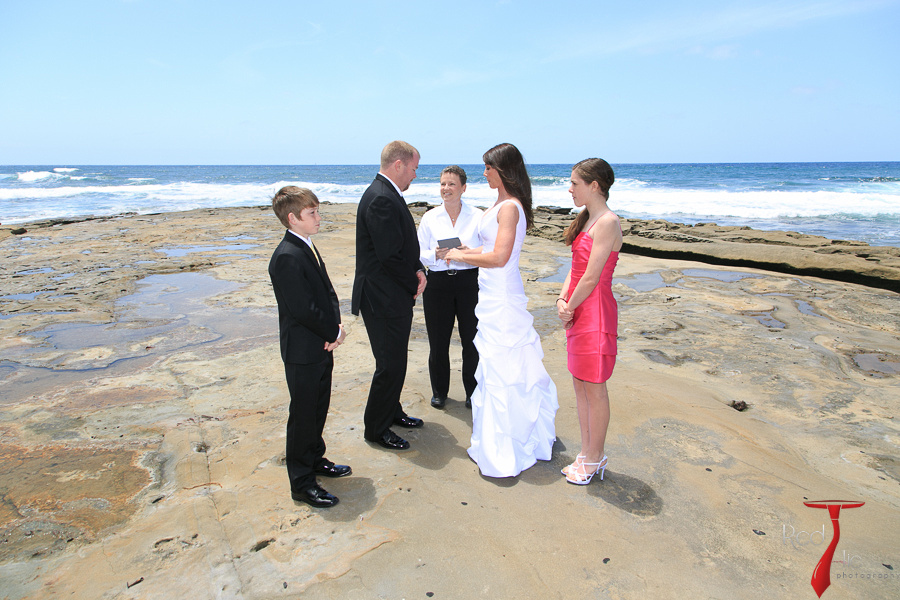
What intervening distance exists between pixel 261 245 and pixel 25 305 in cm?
551

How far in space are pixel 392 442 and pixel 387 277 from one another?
1.09 m

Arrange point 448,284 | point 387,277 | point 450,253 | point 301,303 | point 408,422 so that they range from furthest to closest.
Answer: point 448,284 < point 408,422 < point 450,253 < point 387,277 < point 301,303

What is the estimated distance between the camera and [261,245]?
39.8 feet

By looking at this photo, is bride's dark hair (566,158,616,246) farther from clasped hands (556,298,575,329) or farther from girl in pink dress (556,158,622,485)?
clasped hands (556,298,575,329)

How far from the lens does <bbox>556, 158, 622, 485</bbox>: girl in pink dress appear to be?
2.79 metres

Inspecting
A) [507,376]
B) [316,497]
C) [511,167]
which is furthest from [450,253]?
[316,497]

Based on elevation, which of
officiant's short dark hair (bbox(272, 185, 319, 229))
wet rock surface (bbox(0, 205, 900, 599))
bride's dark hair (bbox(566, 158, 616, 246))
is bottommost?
wet rock surface (bbox(0, 205, 900, 599))

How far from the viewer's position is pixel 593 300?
287 centimetres

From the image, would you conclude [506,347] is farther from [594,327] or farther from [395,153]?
[395,153]

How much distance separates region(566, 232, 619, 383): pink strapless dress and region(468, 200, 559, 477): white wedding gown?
0.36 metres

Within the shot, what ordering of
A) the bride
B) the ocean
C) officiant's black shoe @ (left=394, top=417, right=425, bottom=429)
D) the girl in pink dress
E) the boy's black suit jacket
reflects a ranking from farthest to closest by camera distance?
the ocean → officiant's black shoe @ (left=394, top=417, right=425, bottom=429) → the bride → the girl in pink dress → the boy's black suit jacket

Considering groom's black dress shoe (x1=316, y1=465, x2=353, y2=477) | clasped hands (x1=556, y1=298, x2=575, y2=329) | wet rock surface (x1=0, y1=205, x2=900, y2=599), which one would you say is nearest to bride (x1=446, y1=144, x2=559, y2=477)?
wet rock surface (x1=0, y1=205, x2=900, y2=599)

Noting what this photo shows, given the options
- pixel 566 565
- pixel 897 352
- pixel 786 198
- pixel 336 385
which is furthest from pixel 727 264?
pixel 786 198

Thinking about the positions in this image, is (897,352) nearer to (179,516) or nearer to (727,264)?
(727,264)
